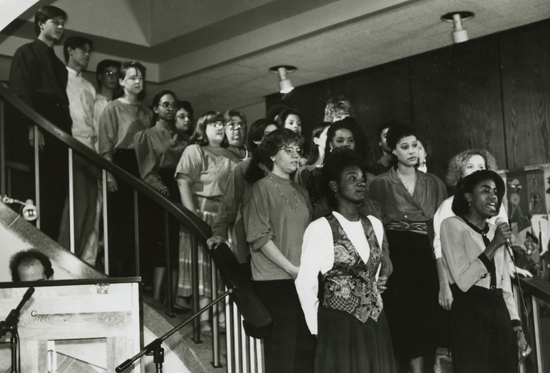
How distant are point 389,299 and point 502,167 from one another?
2.44m

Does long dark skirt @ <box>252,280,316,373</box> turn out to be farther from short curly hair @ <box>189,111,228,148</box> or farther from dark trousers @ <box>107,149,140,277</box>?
short curly hair @ <box>189,111,228,148</box>

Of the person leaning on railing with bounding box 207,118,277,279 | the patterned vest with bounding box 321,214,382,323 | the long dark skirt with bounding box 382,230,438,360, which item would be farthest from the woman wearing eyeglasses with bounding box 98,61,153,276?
the patterned vest with bounding box 321,214,382,323

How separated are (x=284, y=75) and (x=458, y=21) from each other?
1.76 metres

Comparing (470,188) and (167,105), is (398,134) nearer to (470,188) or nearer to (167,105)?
(470,188)

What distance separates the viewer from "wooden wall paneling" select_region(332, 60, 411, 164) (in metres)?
6.84

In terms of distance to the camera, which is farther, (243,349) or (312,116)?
(312,116)

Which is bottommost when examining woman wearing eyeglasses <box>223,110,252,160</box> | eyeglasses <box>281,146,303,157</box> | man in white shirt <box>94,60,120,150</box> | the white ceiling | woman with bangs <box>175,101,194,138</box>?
eyeglasses <box>281,146,303,157</box>

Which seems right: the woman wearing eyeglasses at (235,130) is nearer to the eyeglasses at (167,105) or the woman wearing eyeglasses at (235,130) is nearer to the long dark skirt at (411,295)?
the eyeglasses at (167,105)

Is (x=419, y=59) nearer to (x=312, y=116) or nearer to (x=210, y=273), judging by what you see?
(x=312, y=116)

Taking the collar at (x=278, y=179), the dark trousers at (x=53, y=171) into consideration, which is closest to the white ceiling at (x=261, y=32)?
the dark trousers at (x=53, y=171)

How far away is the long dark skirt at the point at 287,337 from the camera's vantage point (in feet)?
12.1

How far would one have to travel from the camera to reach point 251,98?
779 cm

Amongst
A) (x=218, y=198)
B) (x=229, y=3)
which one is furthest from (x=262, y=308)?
(x=229, y=3)

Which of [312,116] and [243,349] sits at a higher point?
[312,116]
